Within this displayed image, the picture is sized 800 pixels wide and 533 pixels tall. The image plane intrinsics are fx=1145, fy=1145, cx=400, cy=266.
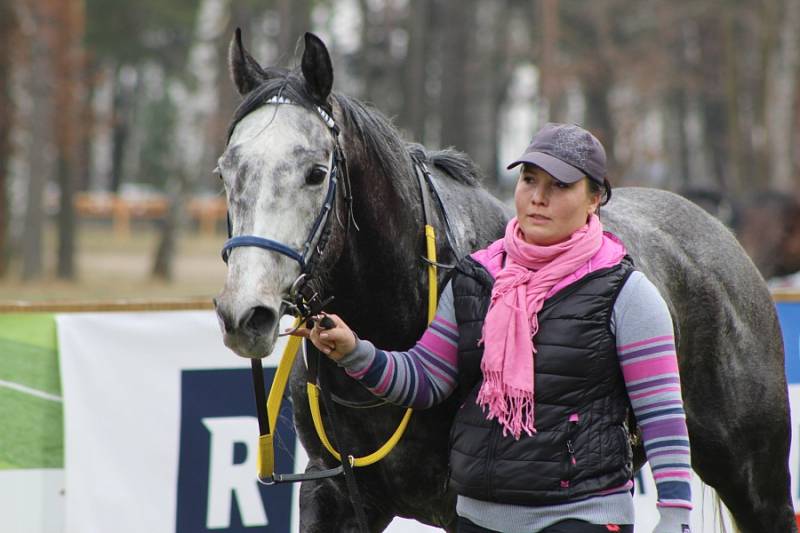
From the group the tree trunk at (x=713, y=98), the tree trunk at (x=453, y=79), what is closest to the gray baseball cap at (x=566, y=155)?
the tree trunk at (x=453, y=79)

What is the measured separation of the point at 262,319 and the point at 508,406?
657 mm

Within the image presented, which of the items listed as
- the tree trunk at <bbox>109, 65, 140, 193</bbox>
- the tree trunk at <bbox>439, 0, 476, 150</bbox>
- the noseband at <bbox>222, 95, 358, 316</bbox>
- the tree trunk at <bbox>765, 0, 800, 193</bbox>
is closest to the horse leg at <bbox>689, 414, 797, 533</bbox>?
the noseband at <bbox>222, 95, 358, 316</bbox>

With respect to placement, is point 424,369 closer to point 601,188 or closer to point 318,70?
point 601,188

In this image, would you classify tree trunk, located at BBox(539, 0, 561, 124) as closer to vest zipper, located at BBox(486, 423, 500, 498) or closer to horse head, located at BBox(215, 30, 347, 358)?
horse head, located at BBox(215, 30, 347, 358)

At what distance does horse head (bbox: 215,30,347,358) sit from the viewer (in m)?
2.65

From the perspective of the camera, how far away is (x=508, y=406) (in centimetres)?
284

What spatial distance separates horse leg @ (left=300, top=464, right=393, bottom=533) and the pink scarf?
84 cm

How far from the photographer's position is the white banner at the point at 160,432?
5262mm

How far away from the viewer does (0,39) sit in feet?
65.6

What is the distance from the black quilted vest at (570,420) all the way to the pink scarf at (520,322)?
0.03 meters

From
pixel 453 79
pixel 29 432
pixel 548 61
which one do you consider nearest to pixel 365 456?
pixel 29 432

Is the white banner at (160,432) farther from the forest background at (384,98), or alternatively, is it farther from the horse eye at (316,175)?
the horse eye at (316,175)

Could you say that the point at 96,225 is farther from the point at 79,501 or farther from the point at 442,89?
the point at 79,501

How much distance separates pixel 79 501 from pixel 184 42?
3343cm
